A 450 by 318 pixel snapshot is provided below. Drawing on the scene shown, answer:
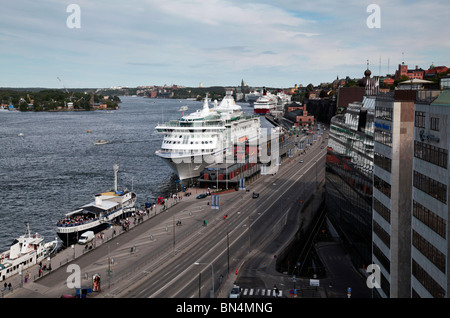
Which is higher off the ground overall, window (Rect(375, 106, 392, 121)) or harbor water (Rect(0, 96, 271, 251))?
window (Rect(375, 106, 392, 121))

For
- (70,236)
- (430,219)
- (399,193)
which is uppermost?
(399,193)

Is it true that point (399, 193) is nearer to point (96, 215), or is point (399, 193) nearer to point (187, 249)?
point (187, 249)

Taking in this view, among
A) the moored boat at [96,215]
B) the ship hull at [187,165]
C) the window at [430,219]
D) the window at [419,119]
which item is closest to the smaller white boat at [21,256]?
the moored boat at [96,215]

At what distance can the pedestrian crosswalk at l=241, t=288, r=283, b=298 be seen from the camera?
3279 centimetres

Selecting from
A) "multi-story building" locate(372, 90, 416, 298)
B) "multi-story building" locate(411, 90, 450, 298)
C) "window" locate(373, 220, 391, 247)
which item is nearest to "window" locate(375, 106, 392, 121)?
"multi-story building" locate(372, 90, 416, 298)

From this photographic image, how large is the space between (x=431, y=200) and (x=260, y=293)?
16080 millimetres

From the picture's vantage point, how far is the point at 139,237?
47812mm

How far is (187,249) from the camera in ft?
142

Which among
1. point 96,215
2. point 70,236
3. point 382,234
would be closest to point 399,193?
point 382,234

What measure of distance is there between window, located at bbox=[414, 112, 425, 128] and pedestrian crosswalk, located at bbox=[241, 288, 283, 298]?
15.6 metres

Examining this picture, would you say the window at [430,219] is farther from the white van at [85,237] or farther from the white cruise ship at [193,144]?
the white cruise ship at [193,144]

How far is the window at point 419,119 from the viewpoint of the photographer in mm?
23016

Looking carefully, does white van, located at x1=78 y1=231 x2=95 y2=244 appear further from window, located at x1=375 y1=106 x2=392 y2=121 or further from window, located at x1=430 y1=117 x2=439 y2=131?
window, located at x1=430 y1=117 x2=439 y2=131

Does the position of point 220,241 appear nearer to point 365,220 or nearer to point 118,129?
point 365,220
